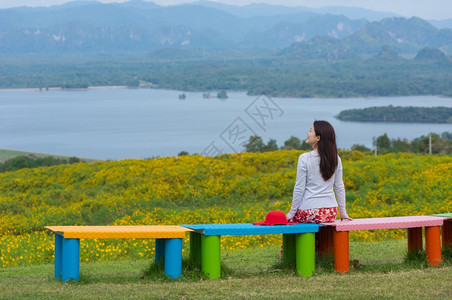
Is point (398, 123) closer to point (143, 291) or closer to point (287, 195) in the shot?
point (287, 195)

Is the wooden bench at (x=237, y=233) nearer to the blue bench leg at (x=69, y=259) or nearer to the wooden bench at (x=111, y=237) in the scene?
the wooden bench at (x=111, y=237)

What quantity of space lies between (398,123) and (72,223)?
95.3m

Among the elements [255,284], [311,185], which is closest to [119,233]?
[255,284]

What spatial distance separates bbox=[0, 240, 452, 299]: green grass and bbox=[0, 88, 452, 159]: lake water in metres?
38.2

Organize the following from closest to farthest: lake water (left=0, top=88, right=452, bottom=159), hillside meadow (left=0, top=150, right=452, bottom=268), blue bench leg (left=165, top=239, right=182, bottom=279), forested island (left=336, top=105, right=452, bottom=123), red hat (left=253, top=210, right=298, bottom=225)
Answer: blue bench leg (left=165, top=239, right=182, bottom=279) → red hat (left=253, top=210, right=298, bottom=225) → hillside meadow (left=0, top=150, right=452, bottom=268) → lake water (left=0, top=88, right=452, bottom=159) → forested island (left=336, top=105, right=452, bottom=123)

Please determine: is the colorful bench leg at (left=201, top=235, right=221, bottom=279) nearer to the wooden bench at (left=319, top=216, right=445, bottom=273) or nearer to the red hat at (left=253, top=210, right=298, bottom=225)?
the red hat at (left=253, top=210, right=298, bottom=225)

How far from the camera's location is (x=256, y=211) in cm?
1271

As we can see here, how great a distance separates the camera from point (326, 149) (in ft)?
21.0

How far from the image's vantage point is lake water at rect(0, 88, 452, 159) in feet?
234

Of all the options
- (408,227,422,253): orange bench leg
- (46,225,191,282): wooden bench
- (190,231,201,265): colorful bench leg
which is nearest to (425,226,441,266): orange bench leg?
(408,227,422,253): orange bench leg

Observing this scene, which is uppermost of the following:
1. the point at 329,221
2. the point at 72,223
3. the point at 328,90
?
the point at 328,90

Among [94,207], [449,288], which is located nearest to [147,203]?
[94,207]

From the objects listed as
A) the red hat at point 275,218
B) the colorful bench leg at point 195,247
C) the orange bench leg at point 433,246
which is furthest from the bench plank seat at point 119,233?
the orange bench leg at point 433,246

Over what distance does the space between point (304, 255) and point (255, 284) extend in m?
0.71
